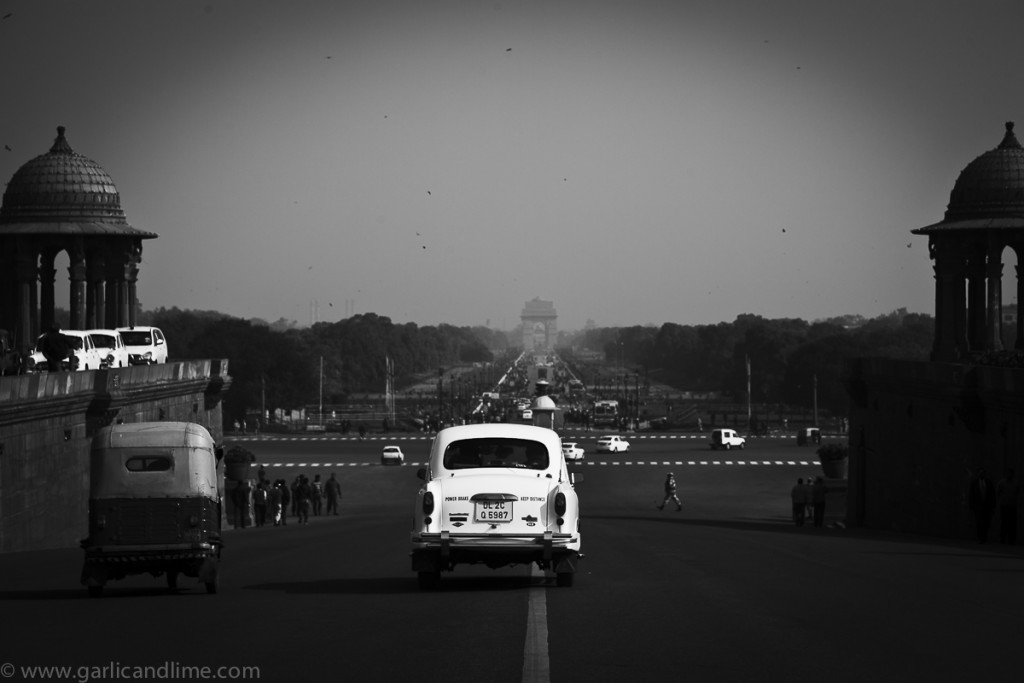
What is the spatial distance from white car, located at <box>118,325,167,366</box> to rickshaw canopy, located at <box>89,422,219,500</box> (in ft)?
108

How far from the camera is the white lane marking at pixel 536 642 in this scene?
11406 mm

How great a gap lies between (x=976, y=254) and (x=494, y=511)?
113 feet

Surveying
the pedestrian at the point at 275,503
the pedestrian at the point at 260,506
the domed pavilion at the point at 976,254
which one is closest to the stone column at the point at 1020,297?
the domed pavilion at the point at 976,254

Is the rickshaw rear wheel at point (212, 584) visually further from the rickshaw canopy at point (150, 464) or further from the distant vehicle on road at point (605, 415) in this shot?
the distant vehicle on road at point (605, 415)

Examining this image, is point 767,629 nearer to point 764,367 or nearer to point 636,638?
point 636,638

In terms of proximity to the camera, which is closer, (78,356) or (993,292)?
(78,356)

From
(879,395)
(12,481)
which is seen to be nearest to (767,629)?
(12,481)

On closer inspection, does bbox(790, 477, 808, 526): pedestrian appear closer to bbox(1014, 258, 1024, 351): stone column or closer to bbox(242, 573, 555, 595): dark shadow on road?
bbox(1014, 258, 1024, 351): stone column

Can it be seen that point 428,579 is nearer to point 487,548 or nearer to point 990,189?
point 487,548

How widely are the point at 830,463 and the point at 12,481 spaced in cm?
3488

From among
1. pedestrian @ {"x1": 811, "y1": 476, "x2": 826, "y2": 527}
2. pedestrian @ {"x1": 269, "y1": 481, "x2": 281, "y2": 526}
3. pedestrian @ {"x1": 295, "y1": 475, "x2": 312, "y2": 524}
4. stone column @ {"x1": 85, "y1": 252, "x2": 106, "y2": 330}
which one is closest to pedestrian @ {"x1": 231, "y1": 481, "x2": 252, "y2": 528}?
pedestrian @ {"x1": 269, "y1": 481, "x2": 281, "y2": 526}

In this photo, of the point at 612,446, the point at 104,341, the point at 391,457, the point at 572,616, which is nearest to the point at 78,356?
the point at 104,341

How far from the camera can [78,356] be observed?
4359 cm

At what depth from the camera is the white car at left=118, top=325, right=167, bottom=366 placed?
169 ft
